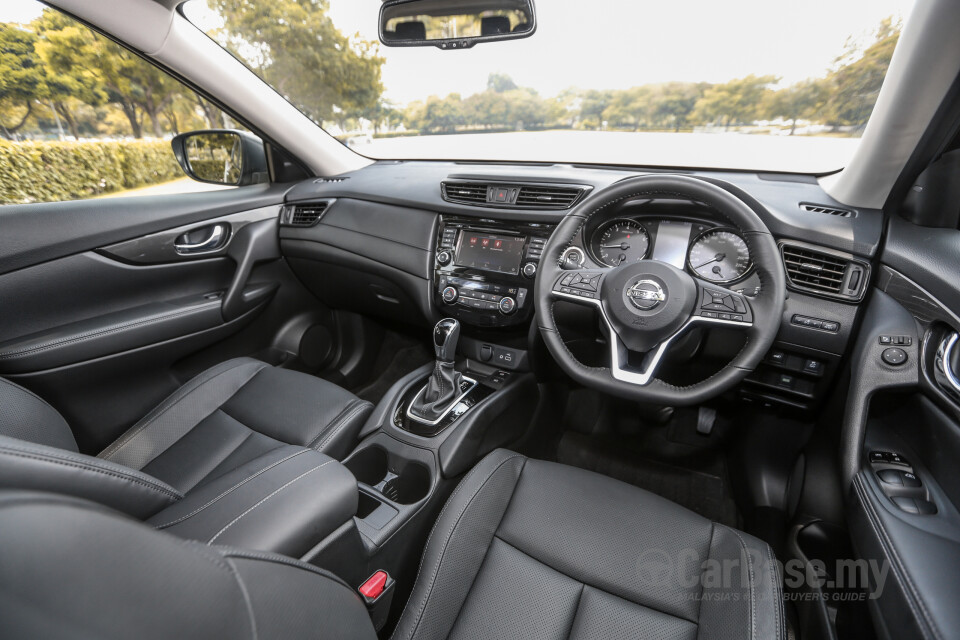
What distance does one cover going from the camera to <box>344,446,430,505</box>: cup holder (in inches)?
63.5

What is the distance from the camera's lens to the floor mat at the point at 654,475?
80.6 inches

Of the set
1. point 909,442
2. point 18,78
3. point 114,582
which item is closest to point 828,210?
point 909,442

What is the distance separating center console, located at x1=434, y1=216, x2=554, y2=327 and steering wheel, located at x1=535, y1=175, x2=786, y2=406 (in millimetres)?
361

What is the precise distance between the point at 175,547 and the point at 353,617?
0.34m

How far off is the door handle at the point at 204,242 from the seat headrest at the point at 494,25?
4.64ft

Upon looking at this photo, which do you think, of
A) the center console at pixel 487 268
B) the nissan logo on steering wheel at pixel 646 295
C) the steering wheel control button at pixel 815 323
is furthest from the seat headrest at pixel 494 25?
the steering wheel control button at pixel 815 323

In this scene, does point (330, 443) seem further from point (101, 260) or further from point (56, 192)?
point (56, 192)

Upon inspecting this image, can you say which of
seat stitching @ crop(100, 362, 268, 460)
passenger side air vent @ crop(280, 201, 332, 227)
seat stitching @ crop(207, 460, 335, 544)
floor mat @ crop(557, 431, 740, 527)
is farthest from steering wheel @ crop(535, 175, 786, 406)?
passenger side air vent @ crop(280, 201, 332, 227)

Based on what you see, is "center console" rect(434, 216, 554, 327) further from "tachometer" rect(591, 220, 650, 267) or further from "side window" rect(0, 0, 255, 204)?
"side window" rect(0, 0, 255, 204)

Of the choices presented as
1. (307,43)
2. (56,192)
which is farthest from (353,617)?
(307,43)

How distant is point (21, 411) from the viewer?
4.46 ft

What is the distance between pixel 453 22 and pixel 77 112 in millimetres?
1498

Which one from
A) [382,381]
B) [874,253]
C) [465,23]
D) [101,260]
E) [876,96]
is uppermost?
[465,23]

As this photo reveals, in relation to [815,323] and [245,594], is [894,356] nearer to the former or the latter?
[815,323]
